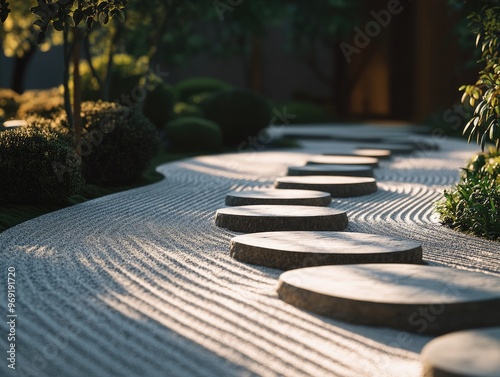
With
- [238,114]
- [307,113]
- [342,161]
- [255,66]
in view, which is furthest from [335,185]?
[255,66]

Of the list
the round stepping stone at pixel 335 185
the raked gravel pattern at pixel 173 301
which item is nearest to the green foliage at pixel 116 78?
the round stepping stone at pixel 335 185

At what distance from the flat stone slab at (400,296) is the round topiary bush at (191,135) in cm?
1184

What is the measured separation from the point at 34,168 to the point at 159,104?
10370mm

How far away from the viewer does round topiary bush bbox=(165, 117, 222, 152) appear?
17.1 metres

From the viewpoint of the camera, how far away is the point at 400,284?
5.04 metres

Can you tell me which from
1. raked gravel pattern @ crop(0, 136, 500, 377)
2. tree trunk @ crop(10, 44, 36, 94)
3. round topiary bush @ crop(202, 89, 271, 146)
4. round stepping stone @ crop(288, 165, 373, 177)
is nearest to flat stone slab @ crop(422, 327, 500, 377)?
raked gravel pattern @ crop(0, 136, 500, 377)

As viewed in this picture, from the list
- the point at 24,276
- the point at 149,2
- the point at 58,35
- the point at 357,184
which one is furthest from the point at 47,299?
the point at 58,35

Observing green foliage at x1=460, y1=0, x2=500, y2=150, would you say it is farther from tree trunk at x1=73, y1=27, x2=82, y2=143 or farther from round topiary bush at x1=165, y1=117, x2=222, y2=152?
round topiary bush at x1=165, y1=117, x2=222, y2=152

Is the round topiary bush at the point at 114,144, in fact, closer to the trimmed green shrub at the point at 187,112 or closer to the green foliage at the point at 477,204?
the green foliage at the point at 477,204

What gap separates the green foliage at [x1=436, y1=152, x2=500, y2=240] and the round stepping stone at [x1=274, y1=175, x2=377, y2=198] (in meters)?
1.55

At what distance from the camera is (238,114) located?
18281mm

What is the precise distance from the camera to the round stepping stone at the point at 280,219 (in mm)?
7559

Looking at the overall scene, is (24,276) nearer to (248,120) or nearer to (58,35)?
(248,120)

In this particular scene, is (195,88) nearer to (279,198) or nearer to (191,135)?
(191,135)
